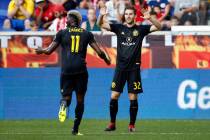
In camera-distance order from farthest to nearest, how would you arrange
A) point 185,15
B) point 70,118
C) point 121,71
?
point 185,15
point 70,118
point 121,71

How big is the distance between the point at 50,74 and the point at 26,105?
0.98m

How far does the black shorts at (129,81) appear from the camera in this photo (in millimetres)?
15172

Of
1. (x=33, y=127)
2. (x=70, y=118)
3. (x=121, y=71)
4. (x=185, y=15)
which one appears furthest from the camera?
(x=185, y=15)

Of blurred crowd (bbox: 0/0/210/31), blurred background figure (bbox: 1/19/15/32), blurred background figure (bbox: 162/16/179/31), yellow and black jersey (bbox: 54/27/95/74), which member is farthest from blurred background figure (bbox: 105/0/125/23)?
yellow and black jersey (bbox: 54/27/95/74)

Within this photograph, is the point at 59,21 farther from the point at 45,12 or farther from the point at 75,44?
the point at 75,44

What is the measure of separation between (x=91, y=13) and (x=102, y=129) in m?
5.98

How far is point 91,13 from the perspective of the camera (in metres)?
20.9

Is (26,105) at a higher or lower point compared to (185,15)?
lower

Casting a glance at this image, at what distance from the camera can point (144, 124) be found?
17.1m

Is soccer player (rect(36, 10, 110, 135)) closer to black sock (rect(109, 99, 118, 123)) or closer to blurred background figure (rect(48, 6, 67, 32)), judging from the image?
black sock (rect(109, 99, 118, 123))

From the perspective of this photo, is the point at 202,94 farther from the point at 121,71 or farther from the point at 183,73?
the point at 121,71

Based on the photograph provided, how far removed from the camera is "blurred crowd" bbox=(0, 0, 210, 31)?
21047 mm

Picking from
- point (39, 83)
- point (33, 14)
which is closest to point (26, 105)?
point (39, 83)

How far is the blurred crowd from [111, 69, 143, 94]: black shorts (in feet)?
18.1
